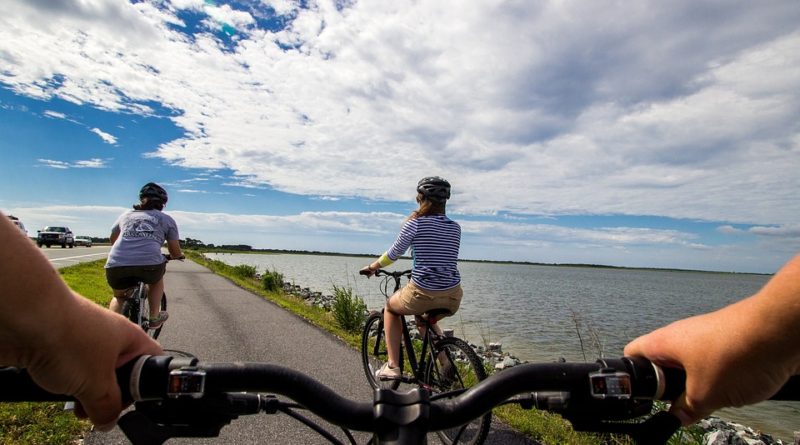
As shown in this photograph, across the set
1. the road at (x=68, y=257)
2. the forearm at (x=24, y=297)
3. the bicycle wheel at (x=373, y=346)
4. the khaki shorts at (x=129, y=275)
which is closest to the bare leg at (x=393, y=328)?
the bicycle wheel at (x=373, y=346)

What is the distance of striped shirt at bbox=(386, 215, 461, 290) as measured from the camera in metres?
4.96

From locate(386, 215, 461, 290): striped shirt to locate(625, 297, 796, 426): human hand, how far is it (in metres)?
3.88

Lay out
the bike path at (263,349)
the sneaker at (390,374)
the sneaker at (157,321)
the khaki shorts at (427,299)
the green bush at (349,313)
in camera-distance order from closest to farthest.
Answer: the bike path at (263,349) → the khaki shorts at (427,299) → the sneaker at (390,374) → the sneaker at (157,321) → the green bush at (349,313)

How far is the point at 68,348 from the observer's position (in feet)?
2.91

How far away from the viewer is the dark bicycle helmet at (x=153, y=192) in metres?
6.25

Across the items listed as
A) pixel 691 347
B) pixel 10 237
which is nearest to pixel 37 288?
pixel 10 237

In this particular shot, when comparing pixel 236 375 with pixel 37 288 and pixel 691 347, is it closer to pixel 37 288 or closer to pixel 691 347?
pixel 37 288

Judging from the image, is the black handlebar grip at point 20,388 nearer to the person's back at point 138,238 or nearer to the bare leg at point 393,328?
the bare leg at point 393,328

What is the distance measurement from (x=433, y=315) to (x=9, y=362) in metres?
4.30

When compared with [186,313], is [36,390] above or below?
above

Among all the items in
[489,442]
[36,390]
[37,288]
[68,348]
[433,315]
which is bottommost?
[489,442]

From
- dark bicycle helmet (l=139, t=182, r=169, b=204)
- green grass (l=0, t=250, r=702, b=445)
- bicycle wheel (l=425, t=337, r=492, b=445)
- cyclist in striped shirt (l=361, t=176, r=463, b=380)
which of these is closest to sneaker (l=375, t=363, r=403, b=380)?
cyclist in striped shirt (l=361, t=176, r=463, b=380)

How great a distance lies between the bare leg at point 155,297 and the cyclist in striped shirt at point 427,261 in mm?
3644

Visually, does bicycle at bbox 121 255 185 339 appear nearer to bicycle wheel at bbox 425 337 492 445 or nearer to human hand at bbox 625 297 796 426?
bicycle wheel at bbox 425 337 492 445
